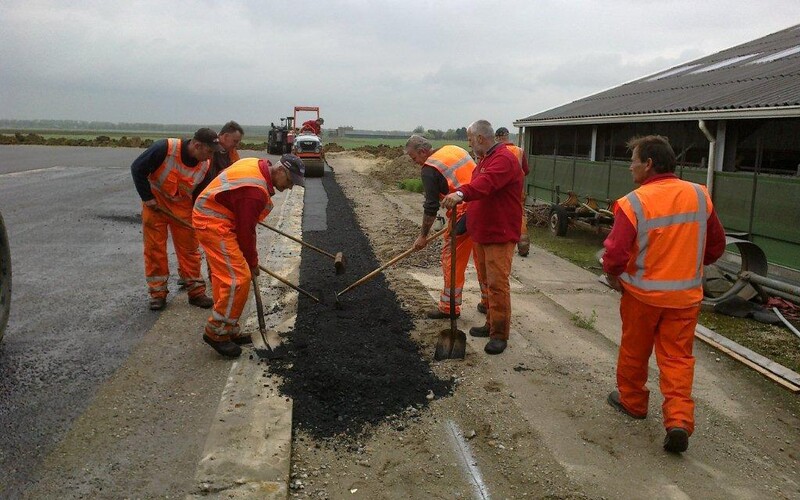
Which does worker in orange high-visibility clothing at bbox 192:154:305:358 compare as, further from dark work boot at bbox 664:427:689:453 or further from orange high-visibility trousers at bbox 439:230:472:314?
dark work boot at bbox 664:427:689:453

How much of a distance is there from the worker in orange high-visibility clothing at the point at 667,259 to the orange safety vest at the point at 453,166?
7.04 feet

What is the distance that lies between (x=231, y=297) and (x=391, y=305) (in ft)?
6.94

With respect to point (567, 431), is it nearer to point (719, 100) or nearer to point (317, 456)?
point (317, 456)

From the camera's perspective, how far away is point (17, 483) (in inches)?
123

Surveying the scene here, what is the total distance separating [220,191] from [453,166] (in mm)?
2146

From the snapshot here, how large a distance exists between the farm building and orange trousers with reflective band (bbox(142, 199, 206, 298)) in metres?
6.58

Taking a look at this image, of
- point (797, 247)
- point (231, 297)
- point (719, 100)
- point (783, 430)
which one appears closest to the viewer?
point (783, 430)

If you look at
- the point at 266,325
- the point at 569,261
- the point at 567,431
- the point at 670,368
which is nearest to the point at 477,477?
the point at 567,431

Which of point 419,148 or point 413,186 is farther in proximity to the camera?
point 413,186

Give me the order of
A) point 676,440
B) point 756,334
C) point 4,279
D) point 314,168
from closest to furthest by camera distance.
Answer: point 676,440, point 4,279, point 756,334, point 314,168

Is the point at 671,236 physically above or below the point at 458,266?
above

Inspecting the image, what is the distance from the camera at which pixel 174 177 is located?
19.9 feet

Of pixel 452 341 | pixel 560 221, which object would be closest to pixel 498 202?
pixel 452 341

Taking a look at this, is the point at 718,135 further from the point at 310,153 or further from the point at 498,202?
the point at 310,153
